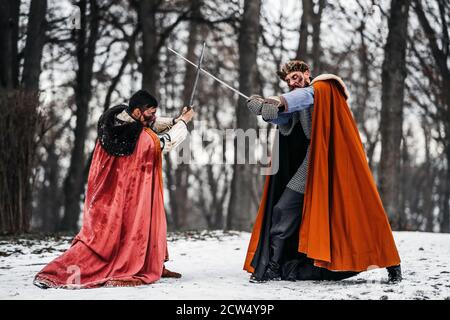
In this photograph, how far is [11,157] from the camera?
9234mm

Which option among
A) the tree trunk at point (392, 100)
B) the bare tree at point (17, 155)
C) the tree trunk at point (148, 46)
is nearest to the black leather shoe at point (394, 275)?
the bare tree at point (17, 155)

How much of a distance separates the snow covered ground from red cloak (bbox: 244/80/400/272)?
27 cm

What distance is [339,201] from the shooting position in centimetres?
491

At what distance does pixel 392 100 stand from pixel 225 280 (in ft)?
25.3

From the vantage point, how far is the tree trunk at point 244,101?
12.5m

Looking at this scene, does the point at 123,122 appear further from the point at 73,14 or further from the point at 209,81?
the point at 209,81

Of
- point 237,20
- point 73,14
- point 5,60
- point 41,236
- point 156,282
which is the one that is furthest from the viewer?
point 73,14

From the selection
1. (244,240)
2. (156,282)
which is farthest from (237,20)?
(156,282)

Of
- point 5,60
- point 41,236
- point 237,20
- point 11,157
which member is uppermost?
point 237,20

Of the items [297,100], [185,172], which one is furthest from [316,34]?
[297,100]

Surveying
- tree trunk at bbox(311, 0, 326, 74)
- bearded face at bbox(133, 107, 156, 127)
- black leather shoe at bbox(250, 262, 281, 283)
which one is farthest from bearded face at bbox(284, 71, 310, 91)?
tree trunk at bbox(311, 0, 326, 74)
